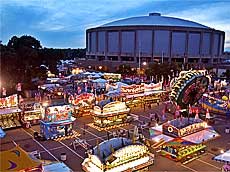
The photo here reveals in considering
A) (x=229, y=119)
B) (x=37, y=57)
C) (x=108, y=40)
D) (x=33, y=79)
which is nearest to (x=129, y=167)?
(x=229, y=119)

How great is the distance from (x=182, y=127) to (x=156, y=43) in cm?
8024

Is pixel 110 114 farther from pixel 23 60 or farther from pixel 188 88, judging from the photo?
pixel 23 60

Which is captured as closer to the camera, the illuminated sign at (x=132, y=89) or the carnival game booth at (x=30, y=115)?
the carnival game booth at (x=30, y=115)

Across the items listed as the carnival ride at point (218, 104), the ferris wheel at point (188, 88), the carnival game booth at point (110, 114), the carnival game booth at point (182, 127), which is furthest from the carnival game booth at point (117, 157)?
the carnival ride at point (218, 104)

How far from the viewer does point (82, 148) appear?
23.1 meters

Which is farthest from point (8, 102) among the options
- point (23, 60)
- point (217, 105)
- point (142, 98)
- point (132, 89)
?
point (217, 105)

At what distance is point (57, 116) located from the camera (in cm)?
2620

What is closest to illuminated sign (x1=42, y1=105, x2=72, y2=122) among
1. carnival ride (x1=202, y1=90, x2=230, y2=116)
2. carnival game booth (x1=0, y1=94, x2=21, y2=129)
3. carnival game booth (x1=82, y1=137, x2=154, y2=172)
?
carnival game booth (x1=0, y1=94, x2=21, y2=129)

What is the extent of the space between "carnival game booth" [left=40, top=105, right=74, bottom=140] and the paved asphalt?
100 centimetres

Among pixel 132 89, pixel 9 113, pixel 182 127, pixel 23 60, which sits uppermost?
pixel 23 60

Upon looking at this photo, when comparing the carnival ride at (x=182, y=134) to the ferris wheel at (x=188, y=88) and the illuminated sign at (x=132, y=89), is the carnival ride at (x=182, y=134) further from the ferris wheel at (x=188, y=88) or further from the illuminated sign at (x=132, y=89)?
the illuminated sign at (x=132, y=89)

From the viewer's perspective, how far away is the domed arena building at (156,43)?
9688cm

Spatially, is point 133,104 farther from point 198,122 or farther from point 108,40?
point 108,40

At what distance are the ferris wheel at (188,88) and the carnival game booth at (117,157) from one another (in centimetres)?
908
